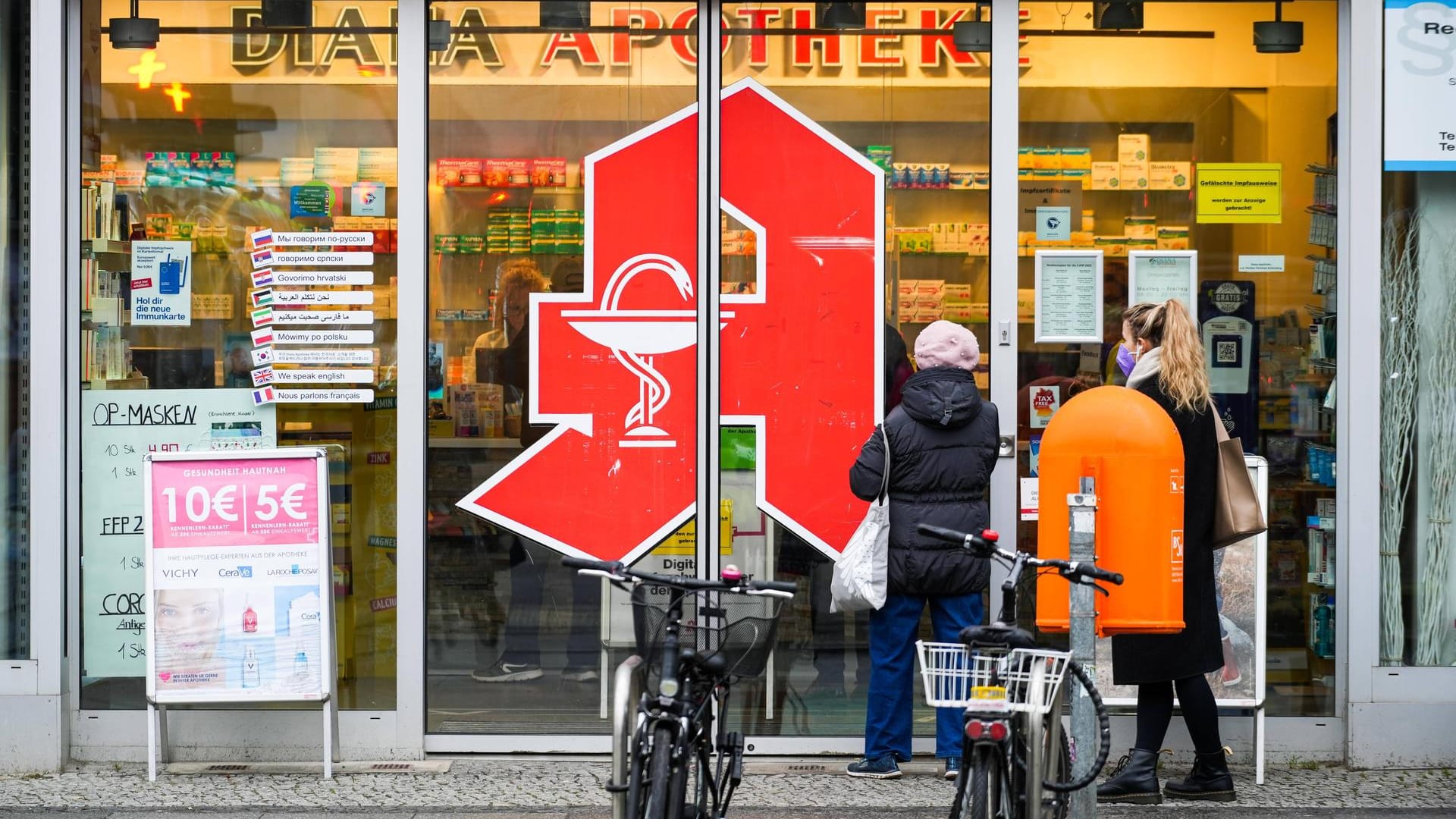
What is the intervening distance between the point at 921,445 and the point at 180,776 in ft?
11.0

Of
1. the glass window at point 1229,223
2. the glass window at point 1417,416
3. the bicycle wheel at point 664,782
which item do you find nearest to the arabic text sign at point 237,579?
the bicycle wheel at point 664,782

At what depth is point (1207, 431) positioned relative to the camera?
5.66m

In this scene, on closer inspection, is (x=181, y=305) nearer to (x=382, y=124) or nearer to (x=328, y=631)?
(x=382, y=124)

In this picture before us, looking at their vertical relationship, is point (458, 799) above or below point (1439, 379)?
below

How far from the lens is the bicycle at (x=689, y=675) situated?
4211 millimetres

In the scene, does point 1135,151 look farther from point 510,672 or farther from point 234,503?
point 234,503

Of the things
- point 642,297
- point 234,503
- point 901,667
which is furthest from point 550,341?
point 901,667

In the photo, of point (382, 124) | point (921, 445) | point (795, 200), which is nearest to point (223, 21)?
point (382, 124)

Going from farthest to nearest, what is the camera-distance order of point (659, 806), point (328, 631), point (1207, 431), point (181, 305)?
point (181, 305) < point (328, 631) < point (1207, 431) < point (659, 806)

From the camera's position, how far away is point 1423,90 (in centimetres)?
637

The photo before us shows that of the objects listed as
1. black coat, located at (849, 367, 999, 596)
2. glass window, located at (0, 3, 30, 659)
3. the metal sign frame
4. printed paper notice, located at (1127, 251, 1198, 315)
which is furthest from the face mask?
glass window, located at (0, 3, 30, 659)

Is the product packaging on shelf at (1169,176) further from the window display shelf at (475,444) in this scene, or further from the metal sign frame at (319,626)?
the metal sign frame at (319,626)

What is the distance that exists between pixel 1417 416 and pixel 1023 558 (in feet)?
10.1

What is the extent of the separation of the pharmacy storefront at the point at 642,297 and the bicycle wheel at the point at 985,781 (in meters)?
2.42
